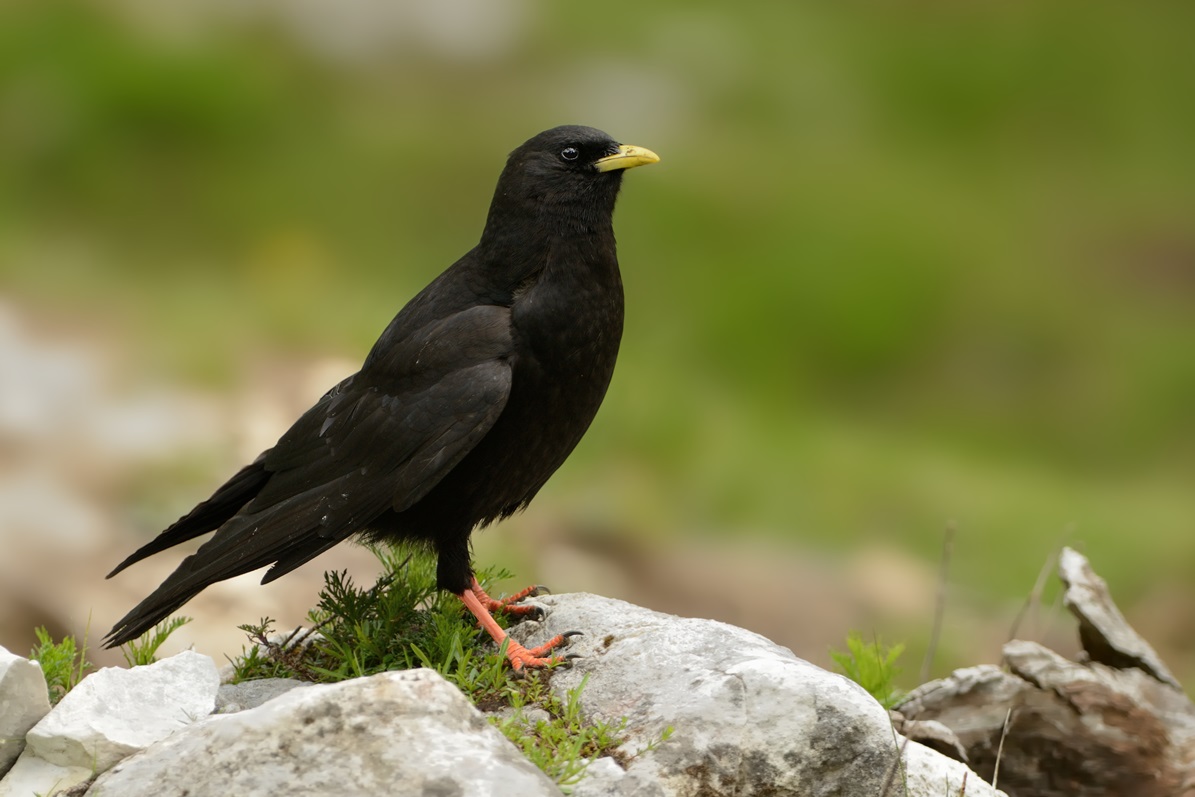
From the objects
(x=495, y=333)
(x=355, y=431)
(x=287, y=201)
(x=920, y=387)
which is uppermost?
(x=287, y=201)

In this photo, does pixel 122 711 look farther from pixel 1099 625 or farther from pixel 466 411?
pixel 1099 625

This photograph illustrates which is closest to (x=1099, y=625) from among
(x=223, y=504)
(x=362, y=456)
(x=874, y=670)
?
(x=874, y=670)

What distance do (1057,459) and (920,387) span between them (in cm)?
125

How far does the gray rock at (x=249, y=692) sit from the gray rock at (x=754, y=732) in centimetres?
112

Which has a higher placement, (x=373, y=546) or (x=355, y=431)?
(x=355, y=431)

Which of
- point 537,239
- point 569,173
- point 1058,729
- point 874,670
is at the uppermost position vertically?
point 569,173

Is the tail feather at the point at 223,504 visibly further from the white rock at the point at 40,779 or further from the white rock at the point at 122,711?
the white rock at the point at 40,779

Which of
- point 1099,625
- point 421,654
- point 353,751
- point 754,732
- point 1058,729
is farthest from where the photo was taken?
point 1099,625

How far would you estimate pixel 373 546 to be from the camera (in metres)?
5.46

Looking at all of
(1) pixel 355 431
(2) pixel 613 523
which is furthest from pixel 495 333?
(2) pixel 613 523

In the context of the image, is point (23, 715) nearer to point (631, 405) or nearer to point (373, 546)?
point (373, 546)

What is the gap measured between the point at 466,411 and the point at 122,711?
1486mm

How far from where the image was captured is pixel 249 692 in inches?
192

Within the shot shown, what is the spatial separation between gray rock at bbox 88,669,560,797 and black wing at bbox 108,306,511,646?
3.13ft
